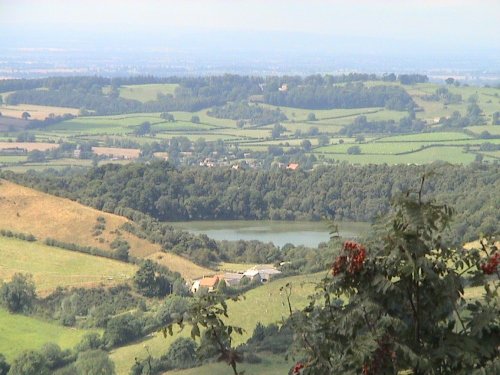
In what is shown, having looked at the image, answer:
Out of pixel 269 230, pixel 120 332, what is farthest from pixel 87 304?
pixel 269 230

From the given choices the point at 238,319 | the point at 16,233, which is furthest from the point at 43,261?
the point at 238,319

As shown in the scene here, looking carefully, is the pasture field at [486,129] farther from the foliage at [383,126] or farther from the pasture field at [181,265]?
the pasture field at [181,265]

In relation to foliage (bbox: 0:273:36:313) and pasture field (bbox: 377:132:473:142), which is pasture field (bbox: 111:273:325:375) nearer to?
foliage (bbox: 0:273:36:313)

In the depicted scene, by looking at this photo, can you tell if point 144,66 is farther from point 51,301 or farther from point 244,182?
point 51,301

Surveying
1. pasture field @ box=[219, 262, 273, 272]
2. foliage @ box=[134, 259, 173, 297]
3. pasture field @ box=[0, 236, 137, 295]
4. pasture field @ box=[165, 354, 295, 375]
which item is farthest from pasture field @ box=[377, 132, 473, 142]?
pasture field @ box=[165, 354, 295, 375]

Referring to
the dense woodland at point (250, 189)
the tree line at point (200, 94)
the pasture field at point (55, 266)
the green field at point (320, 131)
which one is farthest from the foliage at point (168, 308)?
the tree line at point (200, 94)

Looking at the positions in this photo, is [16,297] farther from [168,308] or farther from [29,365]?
[29,365]
